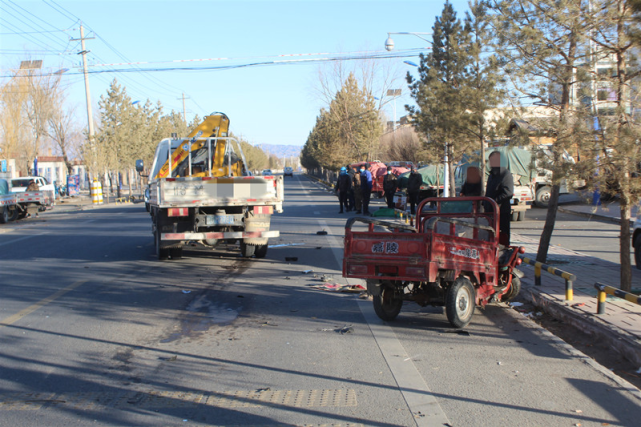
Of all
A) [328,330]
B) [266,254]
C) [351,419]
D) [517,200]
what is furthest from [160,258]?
[517,200]

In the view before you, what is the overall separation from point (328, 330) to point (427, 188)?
852 inches

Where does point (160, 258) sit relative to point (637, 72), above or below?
below

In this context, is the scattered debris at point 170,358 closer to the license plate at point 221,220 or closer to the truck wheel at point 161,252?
the license plate at point 221,220

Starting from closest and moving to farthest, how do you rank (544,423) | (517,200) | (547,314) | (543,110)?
(544,423) → (547,314) → (543,110) → (517,200)

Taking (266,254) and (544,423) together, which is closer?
(544,423)

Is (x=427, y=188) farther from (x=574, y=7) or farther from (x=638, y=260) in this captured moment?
(x=574, y=7)

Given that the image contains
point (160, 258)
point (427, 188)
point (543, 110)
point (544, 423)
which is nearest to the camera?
point (544, 423)

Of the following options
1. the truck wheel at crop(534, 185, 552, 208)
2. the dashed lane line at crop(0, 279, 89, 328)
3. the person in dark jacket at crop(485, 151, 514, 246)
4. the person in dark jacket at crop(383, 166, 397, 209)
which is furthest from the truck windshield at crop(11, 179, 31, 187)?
the person in dark jacket at crop(485, 151, 514, 246)

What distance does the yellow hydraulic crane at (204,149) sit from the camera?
46.1 ft

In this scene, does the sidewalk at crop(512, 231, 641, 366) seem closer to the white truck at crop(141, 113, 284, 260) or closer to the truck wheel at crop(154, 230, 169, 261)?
the white truck at crop(141, 113, 284, 260)

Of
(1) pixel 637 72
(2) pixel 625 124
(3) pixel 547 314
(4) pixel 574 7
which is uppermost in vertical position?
(4) pixel 574 7

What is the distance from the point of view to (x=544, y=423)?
4.11m

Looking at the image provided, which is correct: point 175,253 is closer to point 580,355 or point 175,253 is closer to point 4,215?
point 580,355

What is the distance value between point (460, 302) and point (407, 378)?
184 centimetres
